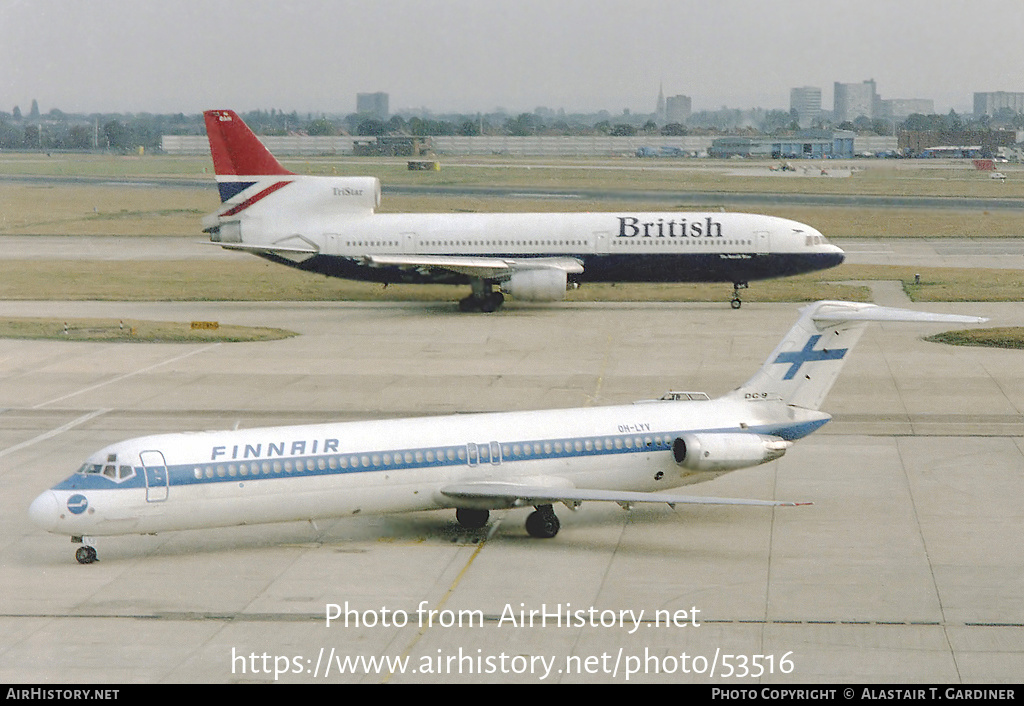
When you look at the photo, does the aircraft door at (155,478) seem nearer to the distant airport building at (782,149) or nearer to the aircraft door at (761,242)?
the aircraft door at (761,242)

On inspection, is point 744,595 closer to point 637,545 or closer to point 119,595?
point 637,545

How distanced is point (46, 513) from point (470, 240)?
119ft

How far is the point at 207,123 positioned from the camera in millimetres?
59344

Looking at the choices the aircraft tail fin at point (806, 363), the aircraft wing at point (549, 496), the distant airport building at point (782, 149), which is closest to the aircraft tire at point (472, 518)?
the aircraft wing at point (549, 496)

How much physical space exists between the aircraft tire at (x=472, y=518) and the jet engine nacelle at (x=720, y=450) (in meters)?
4.34

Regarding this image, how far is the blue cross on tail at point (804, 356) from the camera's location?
29.4 metres

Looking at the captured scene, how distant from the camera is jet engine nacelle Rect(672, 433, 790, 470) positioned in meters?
27.5

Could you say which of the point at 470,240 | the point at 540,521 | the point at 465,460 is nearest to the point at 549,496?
the point at 540,521

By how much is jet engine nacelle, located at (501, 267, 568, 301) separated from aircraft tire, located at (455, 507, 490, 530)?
30.8 meters

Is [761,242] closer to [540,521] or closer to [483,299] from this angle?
[483,299]

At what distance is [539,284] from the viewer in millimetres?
57938

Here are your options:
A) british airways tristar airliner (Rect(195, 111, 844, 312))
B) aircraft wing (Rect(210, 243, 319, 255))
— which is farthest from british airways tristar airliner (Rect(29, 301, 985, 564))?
aircraft wing (Rect(210, 243, 319, 255))

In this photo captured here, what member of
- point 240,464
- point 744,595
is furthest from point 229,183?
point 744,595
